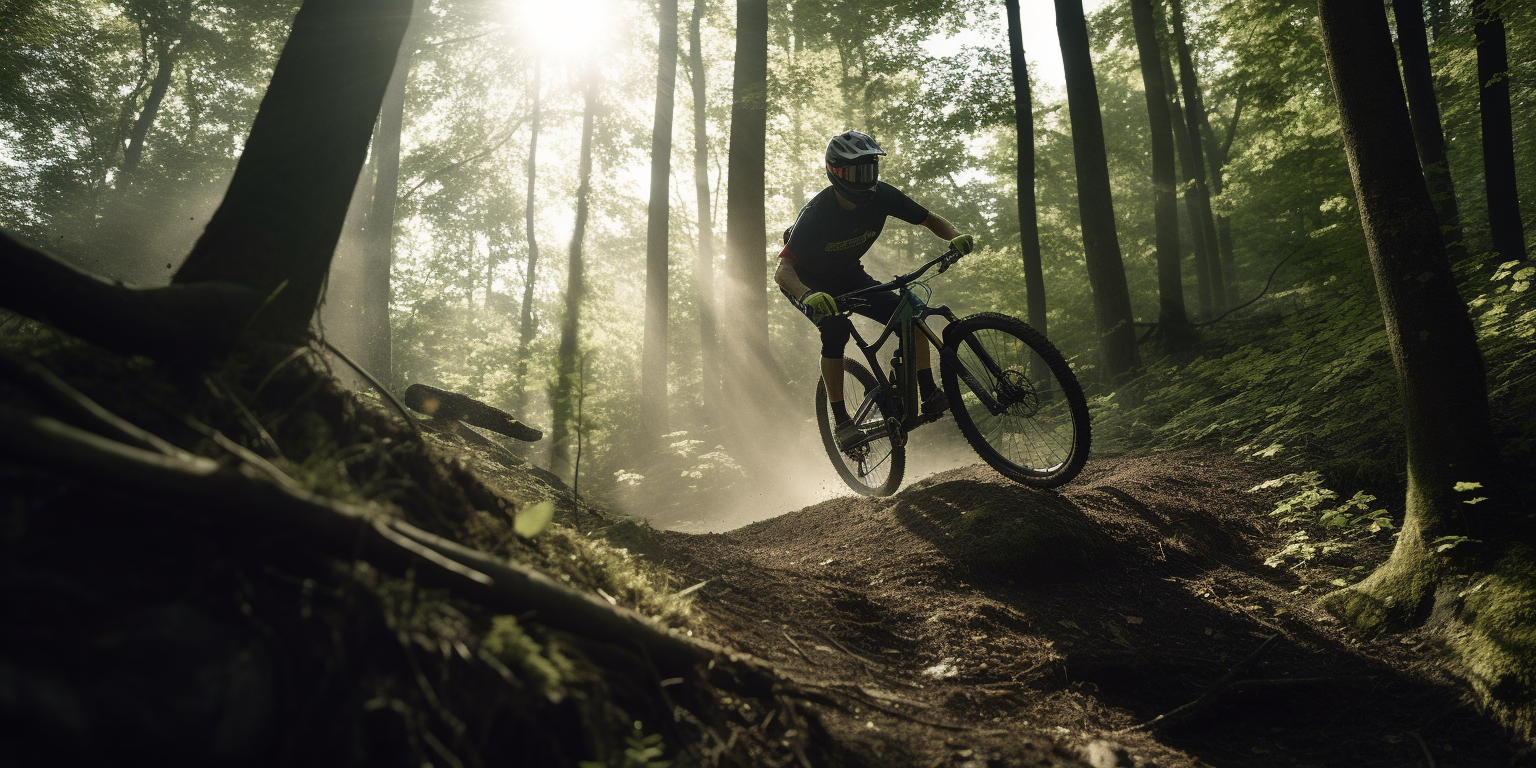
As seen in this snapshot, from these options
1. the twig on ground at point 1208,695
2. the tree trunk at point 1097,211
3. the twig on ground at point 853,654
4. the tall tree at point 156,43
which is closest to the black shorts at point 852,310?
the twig on ground at point 853,654

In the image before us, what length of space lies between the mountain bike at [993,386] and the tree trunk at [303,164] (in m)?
3.06

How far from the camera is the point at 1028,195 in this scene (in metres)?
12.9

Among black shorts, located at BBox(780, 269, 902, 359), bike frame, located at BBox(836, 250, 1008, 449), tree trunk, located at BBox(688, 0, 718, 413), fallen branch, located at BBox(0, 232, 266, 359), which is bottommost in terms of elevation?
fallen branch, located at BBox(0, 232, 266, 359)

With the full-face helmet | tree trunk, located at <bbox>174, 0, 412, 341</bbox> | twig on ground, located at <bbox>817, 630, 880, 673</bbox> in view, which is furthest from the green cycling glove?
tree trunk, located at <bbox>174, 0, 412, 341</bbox>

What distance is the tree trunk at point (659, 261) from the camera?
53.3 feet

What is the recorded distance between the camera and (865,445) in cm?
616

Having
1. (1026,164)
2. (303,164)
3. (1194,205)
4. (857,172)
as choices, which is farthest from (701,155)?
(303,164)

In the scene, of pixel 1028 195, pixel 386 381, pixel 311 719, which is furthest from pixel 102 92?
pixel 311 719

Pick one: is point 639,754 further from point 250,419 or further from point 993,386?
point 993,386

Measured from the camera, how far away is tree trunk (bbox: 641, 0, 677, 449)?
16.2 m

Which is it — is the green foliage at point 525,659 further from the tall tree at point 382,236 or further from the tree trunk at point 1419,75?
the tall tree at point 382,236

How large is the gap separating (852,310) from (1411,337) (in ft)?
10.1

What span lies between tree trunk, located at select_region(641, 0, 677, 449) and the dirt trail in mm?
11437

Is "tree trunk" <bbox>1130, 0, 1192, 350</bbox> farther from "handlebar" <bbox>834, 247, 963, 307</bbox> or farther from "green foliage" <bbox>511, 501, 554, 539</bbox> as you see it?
"green foliage" <bbox>511, 501, 554, 539</bbox>
